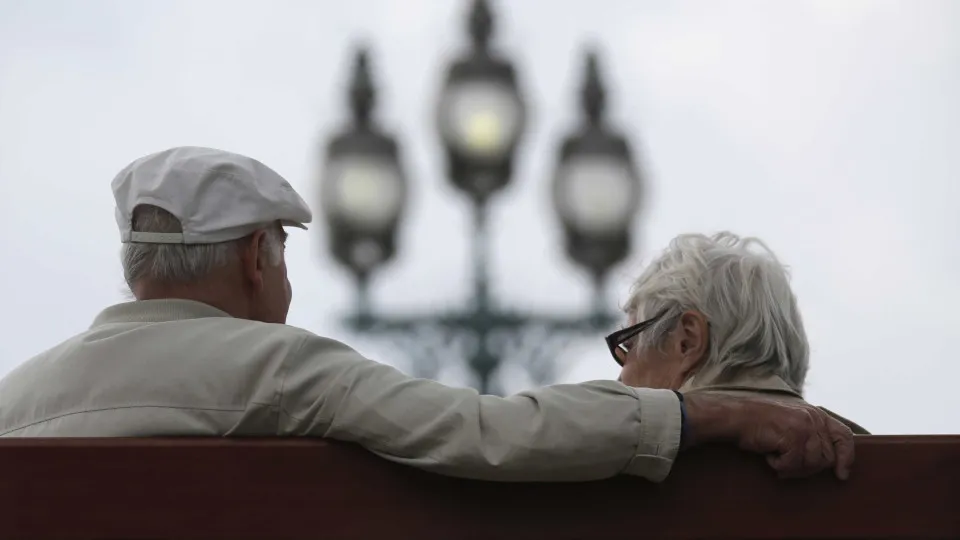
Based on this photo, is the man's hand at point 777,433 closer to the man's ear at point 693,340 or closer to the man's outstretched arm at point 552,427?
the man's outstretched arm at point 552,427

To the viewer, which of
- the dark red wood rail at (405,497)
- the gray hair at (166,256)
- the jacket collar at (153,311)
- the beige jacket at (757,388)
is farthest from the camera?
the beige jacket at (757,388)

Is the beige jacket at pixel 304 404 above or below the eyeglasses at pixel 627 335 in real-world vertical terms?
above

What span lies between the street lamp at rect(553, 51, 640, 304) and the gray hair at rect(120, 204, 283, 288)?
3420 millimetres

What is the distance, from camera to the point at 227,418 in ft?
9.64

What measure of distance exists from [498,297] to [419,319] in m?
0.38

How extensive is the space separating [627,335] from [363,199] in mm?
2889

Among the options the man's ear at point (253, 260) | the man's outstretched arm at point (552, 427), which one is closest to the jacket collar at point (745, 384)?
the man's outstretched arm at point (552, 427)

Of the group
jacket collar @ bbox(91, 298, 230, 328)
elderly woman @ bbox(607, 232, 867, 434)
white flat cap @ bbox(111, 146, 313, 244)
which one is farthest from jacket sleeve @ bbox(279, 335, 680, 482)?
elderly woman @ bbox(607, 232, 867, 434)

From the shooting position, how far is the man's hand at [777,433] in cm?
277

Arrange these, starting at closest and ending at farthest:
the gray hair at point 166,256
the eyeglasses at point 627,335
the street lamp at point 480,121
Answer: the gray hair at point 166,256 < the eyeglasses at point 627,335 < the street lamp at point 480,121

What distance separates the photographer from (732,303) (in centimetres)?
371

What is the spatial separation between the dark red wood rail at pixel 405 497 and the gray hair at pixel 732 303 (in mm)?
789

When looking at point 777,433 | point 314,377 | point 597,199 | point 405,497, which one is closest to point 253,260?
point 314,377

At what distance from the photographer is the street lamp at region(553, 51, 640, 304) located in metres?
6.64
